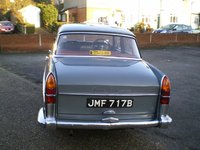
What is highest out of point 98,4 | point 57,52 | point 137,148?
point 98,4

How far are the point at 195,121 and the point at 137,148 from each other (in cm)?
183

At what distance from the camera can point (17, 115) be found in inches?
252

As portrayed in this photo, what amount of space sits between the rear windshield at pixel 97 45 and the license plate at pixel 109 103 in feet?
4.62

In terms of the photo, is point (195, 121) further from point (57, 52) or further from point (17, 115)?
point (17, 115)

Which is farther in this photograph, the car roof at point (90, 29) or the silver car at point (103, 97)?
the car roof at point (90, 29)

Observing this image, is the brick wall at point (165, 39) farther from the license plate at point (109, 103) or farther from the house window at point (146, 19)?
the house window at point (146, 19)

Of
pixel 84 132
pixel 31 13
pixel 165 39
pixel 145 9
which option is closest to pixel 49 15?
pixel 31 13

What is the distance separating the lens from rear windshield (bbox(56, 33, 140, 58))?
591 cm

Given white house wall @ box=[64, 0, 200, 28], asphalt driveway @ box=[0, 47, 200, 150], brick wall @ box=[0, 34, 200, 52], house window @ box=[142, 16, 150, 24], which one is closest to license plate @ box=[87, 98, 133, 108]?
asphalt driveway @ box=[0, 47, 200, 150]

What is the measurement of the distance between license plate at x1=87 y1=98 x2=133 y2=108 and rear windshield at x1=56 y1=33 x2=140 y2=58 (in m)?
1.41

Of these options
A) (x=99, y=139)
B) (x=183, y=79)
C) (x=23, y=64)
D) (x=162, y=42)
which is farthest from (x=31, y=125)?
(x=162, y=42)

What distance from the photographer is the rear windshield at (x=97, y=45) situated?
5.91m

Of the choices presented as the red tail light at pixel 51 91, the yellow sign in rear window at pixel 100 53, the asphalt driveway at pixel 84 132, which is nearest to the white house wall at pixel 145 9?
the asphalt driveway at pixel 84 132

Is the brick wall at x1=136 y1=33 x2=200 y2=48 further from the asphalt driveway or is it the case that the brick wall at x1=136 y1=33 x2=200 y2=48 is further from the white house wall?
the white house wall
